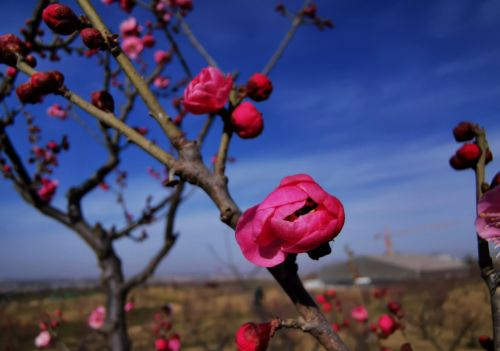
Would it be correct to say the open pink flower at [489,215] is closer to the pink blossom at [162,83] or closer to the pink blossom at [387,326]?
the pink blossom at [387,326]

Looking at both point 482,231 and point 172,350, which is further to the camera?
point 172,350

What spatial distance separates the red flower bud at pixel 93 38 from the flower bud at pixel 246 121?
304mm

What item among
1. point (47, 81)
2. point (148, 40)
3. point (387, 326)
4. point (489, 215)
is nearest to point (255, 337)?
point (489, 215)

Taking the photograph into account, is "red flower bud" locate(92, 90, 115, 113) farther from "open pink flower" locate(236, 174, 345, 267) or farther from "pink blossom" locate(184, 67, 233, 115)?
"open pink flower" locate(236, 174, 345, 267)

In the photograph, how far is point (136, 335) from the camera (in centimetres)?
950

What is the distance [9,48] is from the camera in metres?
0.85

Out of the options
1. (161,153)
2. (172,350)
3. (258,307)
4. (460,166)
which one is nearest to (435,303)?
(258,307)

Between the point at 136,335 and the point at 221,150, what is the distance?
394 inches

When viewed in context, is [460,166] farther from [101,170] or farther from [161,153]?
[101,170]

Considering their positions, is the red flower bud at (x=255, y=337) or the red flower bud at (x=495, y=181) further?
the red flower bud at (x=495, y=181)

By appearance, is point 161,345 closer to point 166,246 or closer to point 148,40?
point 166,246

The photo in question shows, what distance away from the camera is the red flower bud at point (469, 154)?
95cm

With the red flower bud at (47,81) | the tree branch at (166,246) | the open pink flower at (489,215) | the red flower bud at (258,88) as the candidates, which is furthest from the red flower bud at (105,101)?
the tree branch at (166,246)

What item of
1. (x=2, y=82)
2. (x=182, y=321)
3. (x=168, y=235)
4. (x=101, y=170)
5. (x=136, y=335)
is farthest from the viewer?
(x=182, y=321)
